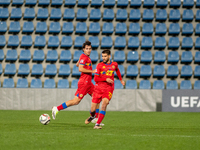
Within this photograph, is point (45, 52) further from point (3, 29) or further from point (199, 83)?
point (199, 83)

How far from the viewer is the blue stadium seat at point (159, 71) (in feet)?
46.4

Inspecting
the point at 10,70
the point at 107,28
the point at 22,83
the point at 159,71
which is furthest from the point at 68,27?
the point at 159,71

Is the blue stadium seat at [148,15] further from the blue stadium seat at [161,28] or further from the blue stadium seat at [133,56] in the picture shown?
the blue stadium seat at [133,56]

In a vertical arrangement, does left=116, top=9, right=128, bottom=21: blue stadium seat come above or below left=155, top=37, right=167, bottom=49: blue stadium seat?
above

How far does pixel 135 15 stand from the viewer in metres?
15.5

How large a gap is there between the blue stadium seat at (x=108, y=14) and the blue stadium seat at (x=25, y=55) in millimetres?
4071

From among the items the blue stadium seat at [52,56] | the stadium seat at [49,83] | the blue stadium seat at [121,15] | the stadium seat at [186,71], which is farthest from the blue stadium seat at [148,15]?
the stadium seat at [49,83]

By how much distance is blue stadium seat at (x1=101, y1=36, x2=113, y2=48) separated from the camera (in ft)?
48.9

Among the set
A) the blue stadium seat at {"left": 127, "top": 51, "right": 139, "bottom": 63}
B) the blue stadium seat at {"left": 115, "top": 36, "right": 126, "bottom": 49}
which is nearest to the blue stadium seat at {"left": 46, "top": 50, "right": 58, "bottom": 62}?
the blue stadium seat at {"left": 115, "top": 36, "right": 126, "bottom": 49}

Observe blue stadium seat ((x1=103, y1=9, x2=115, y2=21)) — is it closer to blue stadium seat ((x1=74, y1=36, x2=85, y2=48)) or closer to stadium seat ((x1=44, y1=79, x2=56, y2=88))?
blue stadium seat ((x1=74, y1=36, x2=85, y2=48))

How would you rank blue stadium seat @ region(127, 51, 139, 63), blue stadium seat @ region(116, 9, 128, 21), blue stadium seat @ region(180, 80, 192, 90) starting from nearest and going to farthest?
blue stadium seat @ region(180, 80, 192, 90) < blue stadium seat @ region(127, 51, 139, 63) < blue stadium seat @ region(116, 9, 128, 21)

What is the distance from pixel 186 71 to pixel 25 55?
7.50 metres

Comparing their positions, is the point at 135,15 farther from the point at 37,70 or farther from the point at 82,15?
the point at 37,70

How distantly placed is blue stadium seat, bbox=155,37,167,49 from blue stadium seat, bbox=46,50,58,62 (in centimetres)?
476
